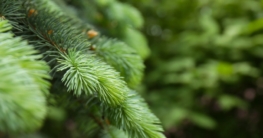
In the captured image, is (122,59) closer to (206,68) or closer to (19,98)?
(19,98)

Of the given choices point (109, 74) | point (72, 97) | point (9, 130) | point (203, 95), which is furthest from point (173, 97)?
point (9, 130)

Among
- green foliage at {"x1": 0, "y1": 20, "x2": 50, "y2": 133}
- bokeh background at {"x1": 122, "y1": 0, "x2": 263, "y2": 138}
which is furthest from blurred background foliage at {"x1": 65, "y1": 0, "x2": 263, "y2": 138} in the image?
green foliage at {"x1": 0, "y1": 20, "x2": 50, "y2": 133}

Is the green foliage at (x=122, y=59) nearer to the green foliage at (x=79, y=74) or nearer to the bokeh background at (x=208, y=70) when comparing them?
the green foliage at (x=79, y=74)

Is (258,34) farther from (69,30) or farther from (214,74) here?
(69,30)

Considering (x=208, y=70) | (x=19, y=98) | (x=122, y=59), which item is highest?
(x=208, y=70)

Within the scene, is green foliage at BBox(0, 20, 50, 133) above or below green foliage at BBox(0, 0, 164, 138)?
below

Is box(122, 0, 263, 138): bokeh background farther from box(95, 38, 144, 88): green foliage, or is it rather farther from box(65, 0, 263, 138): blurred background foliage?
box(95, 38, 144, 88): green foliage

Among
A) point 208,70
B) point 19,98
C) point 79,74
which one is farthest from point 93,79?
point 208,70

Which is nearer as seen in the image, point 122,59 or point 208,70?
point 122,59

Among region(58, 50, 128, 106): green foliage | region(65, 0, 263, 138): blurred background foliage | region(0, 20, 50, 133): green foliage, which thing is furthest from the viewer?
region(65, 0, 263, 138): blurred background foliage

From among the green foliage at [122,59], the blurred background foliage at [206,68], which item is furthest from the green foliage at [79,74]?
the blurred background foliage at [206,68]
